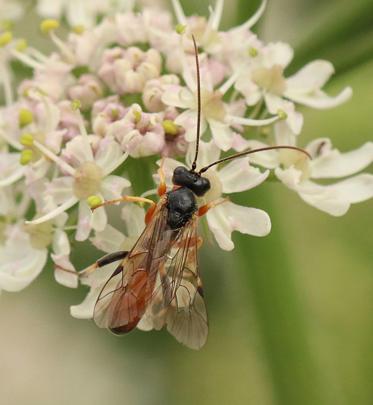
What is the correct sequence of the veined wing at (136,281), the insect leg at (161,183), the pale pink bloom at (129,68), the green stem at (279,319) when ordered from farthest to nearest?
the green stem at (279,319), the pale pink bloom at (129,68), the insect leg at (161,183), the veined wing at (136,281)

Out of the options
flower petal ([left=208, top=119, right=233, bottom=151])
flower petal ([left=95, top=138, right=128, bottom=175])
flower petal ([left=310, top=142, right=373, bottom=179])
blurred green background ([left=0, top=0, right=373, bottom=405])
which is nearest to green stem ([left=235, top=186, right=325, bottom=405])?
blurred green background ([left=0, top=0, right=373, bottom=405])

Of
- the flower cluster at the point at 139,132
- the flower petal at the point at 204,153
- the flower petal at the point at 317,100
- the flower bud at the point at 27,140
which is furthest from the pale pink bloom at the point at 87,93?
the flower petal at the point at 317,100

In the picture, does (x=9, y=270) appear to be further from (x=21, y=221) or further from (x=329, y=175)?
(x=329, y=175)

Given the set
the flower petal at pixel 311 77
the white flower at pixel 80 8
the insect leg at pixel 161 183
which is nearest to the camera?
the insect leg at pixel 161 183

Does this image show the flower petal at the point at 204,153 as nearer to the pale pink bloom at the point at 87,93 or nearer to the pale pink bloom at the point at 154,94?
the pale pink bloom at the point at 154,94

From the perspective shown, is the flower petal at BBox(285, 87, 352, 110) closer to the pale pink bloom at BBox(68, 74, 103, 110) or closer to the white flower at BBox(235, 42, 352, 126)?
the white flower at BBox(235, 42, 352, 126)

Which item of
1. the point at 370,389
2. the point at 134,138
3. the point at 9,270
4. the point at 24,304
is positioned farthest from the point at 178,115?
the point at 24,304
